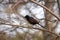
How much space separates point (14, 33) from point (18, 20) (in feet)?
0.40

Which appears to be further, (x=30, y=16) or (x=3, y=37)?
(x=30, y=16)

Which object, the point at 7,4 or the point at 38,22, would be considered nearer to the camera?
the point at 38,22

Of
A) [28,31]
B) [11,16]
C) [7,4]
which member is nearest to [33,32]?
[28,31]

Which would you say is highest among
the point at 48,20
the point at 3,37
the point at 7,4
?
the point at 7,4

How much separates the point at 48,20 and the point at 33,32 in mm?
171

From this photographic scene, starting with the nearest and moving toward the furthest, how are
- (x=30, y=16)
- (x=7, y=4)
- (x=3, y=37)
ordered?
(x=3, y=37) → (x=30, y=16) → (x=7, y=4)

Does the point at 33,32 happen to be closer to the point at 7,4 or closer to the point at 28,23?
the point at 28,23

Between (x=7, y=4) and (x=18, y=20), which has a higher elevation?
(x=7, y=4)

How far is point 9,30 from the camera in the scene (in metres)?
1.29

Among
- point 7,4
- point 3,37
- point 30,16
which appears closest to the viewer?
point 3,37

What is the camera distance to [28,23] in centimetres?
133

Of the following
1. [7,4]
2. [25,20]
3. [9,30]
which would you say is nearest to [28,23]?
[25,20]

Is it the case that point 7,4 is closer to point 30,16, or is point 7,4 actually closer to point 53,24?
point 30,16

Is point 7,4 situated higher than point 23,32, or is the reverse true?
point 7,4
